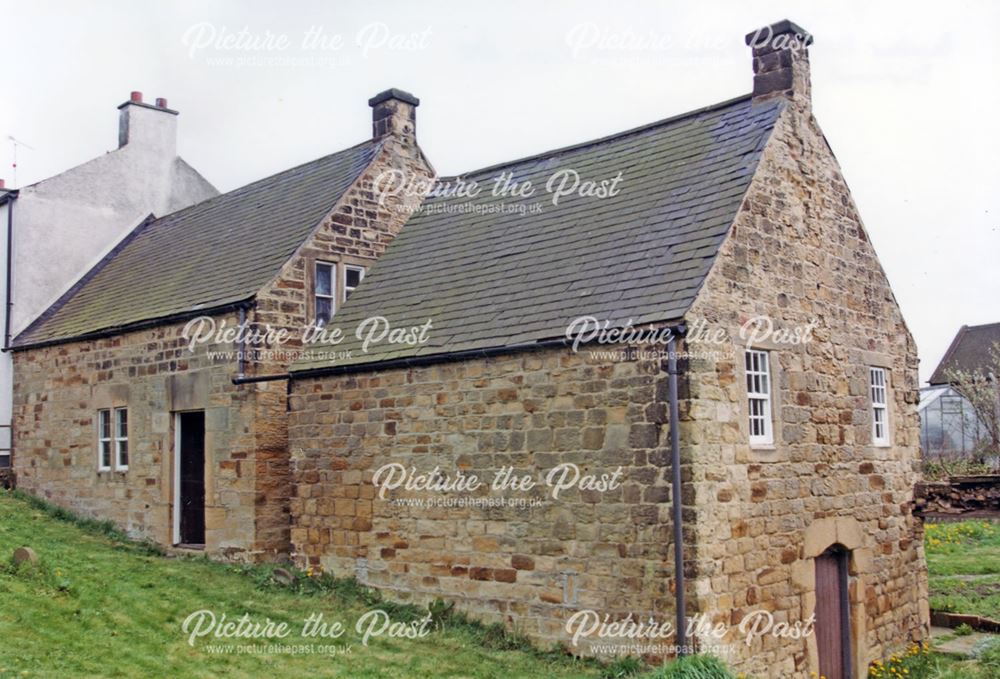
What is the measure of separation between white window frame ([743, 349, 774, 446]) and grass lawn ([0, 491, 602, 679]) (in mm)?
3527

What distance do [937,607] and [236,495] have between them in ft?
40.4

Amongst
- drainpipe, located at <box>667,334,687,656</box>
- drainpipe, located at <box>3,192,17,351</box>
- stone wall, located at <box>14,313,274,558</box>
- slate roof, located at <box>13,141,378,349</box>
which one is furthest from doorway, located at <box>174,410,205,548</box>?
drainpipe, located at <box>667,334,687,656</box>

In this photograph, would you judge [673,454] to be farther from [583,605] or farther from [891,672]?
[891,672]

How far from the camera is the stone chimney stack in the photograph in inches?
981

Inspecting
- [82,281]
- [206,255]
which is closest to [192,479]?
[206,255]

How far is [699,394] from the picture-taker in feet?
36.3

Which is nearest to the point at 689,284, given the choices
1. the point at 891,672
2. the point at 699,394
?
the point at 699,394

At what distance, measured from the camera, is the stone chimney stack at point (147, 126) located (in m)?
24.9

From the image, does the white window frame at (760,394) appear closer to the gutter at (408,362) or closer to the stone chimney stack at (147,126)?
the gutter at (408,362)

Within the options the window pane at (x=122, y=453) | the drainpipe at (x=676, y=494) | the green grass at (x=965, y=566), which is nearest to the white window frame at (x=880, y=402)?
the green grass at (x=965, y=566)

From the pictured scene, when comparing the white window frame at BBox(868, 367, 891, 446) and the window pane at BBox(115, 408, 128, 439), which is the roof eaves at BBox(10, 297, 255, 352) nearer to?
the window pane at BBox(115, 408, 128, 439)

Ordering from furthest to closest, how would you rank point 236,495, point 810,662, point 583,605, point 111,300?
point 111,300 → point 236,495 → point 810,662 → point 583,605

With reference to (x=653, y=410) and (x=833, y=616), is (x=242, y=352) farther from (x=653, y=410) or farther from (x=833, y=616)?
(x=833, y=616)

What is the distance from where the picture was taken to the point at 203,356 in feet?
56.5
